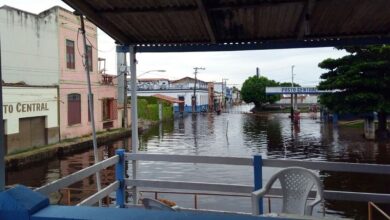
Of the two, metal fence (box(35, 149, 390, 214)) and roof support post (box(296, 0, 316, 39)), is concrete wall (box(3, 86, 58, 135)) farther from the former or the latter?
roof support post (box(296, 0, 316, 39))

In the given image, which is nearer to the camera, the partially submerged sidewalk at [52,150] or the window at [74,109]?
the partially submerged sidewalk at [52,150]

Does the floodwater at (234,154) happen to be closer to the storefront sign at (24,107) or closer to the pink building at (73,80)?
the pink building at (73,80)

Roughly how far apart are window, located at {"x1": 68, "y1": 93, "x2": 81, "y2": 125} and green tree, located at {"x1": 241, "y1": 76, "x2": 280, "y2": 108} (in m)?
62.2

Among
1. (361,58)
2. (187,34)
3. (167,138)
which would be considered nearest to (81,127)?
(167,138)

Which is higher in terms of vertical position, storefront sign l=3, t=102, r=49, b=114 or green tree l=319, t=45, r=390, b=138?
green tree l=319, t=45, r=390, b=138

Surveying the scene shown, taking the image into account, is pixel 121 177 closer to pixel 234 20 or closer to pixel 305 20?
pixel 234 20

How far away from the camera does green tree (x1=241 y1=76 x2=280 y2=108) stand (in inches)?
Answer: 3575

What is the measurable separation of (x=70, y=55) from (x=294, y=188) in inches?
1134

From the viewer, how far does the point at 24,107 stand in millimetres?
25016

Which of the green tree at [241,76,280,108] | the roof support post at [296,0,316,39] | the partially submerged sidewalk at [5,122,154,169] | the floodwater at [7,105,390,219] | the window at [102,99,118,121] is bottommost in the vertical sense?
the floodwater at [7,105,390,219]

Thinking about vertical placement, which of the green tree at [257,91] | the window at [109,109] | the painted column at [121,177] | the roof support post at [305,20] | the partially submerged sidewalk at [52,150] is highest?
the green tree at [257,91]

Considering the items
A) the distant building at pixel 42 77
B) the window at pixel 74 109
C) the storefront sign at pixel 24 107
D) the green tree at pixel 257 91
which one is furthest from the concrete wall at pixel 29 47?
the green tree at pixel 257 91

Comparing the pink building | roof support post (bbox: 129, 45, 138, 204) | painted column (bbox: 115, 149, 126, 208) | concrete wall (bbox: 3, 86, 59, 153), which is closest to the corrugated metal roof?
roof support post (bbox: 129, 45, 138, 204)

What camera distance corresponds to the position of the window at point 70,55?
30.7 m
